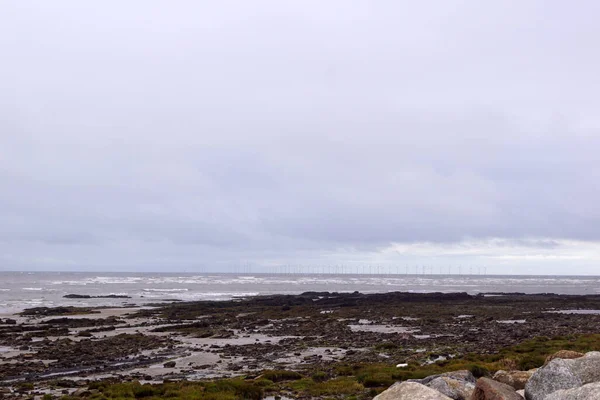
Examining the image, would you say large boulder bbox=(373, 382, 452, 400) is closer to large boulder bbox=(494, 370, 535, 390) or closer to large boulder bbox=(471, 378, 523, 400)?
large boulder bbox=(471, 378, 523, 400)

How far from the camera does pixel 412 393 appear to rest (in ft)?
34.1

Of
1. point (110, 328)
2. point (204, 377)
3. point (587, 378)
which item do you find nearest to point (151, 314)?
point (110, 328)

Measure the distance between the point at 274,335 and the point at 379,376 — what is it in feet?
65.6

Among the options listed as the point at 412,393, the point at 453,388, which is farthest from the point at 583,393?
the point at 453,388

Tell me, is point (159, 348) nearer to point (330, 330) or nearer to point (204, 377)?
point (204, 377)

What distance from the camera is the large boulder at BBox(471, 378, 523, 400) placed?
33.8 feet

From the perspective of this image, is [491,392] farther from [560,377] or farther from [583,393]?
[583,393]

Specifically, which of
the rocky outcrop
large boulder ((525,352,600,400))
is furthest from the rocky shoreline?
large boulder ((525,352,600,400))

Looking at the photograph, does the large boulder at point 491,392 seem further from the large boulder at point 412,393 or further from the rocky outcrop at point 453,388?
the rocky outcrop at point 453,388

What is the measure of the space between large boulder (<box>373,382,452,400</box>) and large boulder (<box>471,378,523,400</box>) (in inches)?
26.1

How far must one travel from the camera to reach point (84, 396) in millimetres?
17703

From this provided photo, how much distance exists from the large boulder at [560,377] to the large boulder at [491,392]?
429mm

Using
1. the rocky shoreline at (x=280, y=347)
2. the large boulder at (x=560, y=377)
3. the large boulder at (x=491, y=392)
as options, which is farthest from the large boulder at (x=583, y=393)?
the rocky shoreline at (x=280, y=347)

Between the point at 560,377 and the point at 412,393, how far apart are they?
315 centimetres
